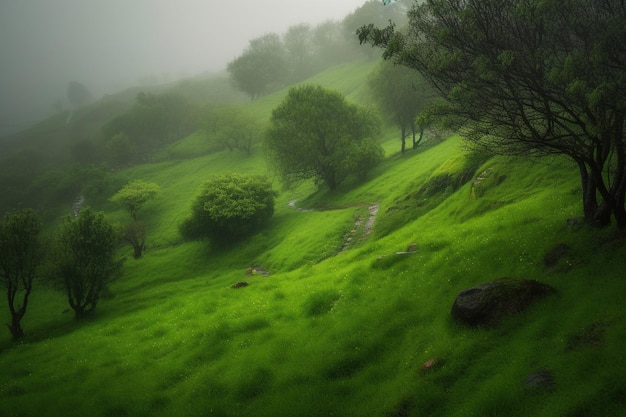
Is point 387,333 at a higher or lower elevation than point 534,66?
lower

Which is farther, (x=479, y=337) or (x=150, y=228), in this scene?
(x=150, y=228)

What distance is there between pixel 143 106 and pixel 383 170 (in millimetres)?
→ 131295

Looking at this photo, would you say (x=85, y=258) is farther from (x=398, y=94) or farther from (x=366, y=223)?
(x=398, y=94)

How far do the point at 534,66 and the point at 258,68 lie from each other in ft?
573

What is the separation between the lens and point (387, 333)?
59.5 feet

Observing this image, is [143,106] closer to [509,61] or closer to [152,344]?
[152,344]

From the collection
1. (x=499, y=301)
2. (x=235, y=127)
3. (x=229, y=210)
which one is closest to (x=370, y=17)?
(x=235, y=127)

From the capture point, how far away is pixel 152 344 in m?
25.8

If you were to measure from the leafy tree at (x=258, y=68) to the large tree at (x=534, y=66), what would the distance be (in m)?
167

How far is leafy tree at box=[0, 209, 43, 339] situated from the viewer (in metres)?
37.2

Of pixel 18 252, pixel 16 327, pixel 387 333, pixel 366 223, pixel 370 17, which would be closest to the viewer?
pixel 387 333

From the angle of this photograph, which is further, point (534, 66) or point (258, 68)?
point (258, 68)

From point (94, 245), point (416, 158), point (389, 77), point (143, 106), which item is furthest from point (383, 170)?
point (143, 106)

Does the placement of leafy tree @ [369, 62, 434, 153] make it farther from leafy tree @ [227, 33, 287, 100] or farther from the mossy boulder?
leafy tree @ [227, 33, 287, 100]
